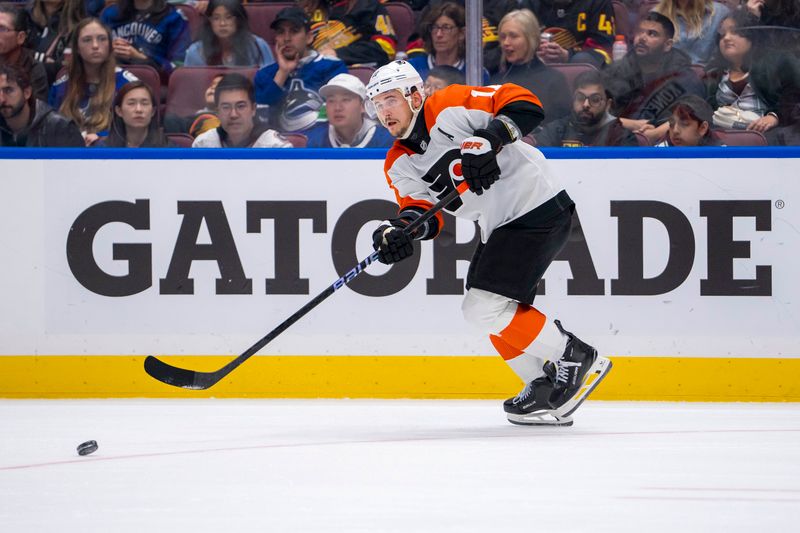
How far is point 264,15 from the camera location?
15.1ft

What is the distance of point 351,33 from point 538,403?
5.94 feet

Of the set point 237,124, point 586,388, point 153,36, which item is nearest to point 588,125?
point 586,388

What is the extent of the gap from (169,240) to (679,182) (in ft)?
6.00

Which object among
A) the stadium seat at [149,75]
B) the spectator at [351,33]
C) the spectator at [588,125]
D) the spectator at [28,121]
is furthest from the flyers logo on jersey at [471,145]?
the spectator at [28,121]

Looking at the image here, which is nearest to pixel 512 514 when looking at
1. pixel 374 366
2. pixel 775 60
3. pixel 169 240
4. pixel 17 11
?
pixel 374 366

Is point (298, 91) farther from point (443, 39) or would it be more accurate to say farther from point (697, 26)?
point (697, 26)

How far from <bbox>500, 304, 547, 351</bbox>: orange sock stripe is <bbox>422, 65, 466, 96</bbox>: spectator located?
1.27 meters

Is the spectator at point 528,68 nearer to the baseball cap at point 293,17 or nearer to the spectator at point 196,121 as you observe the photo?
the baseball cap at point 293,17

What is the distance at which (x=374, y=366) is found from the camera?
422 centimetres

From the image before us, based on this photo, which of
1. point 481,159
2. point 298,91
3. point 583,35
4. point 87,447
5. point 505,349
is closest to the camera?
point 87,447

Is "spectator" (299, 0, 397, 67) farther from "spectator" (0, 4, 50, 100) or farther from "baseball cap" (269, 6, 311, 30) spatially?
"spectator" (0, 4, 50, 100)

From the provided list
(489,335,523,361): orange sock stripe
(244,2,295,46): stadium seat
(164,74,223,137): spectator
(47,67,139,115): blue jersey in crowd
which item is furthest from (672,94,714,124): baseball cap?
(47,67,139,115): blue jersey in crowd

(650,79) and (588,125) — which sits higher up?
(650,79)

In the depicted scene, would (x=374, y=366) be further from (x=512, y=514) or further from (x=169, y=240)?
(x=512, y=514)
